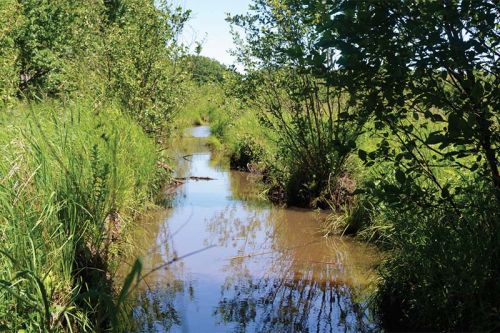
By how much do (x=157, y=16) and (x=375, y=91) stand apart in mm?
7361

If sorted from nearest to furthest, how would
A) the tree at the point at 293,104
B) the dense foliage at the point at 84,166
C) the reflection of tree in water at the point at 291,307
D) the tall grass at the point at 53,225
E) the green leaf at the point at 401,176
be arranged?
1. the tall grass at the point at 53,225
2. the dense foliage at the point at 84,166
3. the green leaf at the point at 401,176
4. the reflection of tree in water at the point at 291,307
5. the tree at the point at 293,104

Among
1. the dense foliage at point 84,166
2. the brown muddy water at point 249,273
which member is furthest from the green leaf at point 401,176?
the dense foliage at point 84,166

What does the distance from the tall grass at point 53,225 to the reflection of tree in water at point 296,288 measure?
130cm

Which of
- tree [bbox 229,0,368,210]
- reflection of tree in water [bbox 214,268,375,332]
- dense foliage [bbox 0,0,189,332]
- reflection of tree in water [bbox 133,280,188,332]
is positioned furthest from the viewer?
tree [bbox 229,0,368,210]

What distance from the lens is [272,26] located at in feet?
32.3

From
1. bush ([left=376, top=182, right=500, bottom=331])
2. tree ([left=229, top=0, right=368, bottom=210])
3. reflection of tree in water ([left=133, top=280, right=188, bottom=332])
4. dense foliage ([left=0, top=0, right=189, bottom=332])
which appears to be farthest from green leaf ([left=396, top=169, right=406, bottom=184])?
tree ([left=229, top=0, right=368, bottom=210])

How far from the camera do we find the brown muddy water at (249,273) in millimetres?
4816

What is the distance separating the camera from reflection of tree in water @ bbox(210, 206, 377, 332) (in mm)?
4809

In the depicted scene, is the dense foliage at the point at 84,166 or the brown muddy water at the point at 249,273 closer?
the dense foliage at the point at 84,166

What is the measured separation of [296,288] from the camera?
5715 mm

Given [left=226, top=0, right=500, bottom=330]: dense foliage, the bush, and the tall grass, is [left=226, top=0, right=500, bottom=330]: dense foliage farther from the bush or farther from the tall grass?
the tall grass

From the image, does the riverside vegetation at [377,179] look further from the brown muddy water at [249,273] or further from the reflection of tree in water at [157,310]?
the brown muddy water at [249,273]

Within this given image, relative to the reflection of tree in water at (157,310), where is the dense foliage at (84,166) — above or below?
above

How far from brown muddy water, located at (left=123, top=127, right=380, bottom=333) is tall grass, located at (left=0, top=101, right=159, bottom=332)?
26.2 inches
